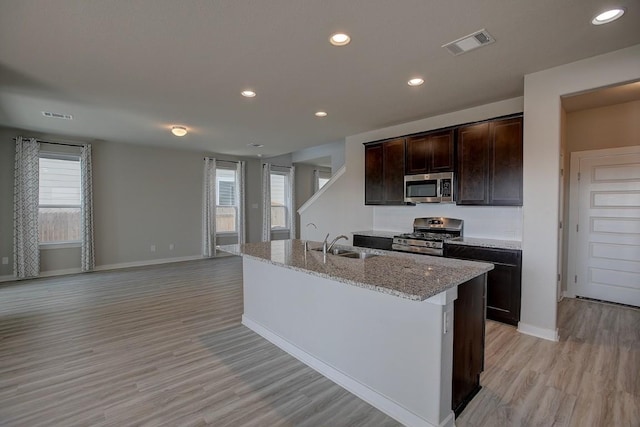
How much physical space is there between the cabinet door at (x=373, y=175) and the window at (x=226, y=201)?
419 centimetres

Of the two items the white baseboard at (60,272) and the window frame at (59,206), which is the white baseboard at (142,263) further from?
the window frame at (59,206)

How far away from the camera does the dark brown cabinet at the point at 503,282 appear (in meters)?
3.27

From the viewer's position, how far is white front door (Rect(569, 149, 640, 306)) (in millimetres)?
3928

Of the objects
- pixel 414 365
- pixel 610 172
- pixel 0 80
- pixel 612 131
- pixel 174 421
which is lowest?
pixel 174 421

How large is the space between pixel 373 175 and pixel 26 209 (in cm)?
610

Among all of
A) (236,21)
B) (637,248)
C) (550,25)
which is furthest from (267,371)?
(637,248)

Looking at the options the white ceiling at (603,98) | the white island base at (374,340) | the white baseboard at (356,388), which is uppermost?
the white ceiling at (603,98)

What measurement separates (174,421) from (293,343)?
110 centimetres

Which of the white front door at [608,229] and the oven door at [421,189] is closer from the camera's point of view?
the white front door at [608,229]

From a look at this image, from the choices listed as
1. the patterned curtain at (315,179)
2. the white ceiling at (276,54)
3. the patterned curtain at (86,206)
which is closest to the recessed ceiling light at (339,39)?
the white ceiling at (276,54)

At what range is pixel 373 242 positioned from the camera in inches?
189

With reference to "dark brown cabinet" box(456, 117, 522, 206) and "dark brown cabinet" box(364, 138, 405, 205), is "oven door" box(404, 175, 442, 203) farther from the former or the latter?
"dark brown cabinet" box(456, 117, 522, 206)

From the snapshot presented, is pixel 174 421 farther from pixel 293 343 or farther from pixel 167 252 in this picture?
pixel 167 252

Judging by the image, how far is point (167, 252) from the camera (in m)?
7.25
